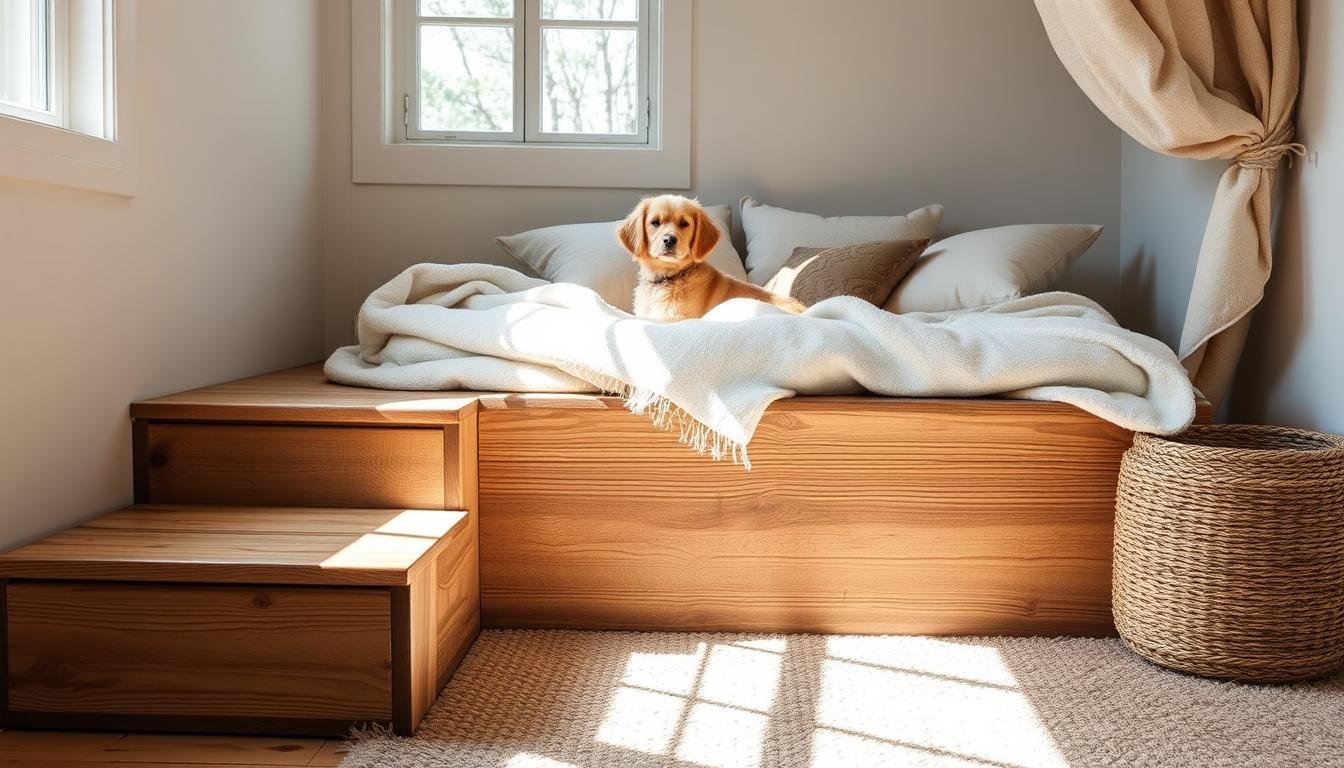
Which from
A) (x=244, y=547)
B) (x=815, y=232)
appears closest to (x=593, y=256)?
(x=815, y=232)

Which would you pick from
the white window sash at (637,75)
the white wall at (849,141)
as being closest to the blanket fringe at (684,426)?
the white wall at (849,141)

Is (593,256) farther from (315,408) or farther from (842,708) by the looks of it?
(842,708)

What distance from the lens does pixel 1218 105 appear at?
217cm

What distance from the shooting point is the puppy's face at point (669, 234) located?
240cm

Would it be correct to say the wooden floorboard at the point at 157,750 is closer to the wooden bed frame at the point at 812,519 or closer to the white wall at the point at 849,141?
the wooden bed frame at the point at 812,519

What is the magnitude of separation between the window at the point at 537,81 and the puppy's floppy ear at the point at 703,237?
0.67 m

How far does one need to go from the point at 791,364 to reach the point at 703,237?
66 cm

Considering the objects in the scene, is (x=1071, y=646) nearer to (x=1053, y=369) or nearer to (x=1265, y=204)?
(x=1053, y=369)

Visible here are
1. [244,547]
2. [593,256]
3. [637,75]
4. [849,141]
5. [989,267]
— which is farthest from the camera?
[637,75]

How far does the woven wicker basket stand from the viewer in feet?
5.53

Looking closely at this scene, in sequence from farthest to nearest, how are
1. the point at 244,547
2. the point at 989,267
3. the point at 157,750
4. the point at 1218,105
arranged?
1. the point at 989,267
2. the point at 1218,105
3. the point at 244,547
4. the point at 157,750

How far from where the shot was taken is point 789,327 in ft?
6.37

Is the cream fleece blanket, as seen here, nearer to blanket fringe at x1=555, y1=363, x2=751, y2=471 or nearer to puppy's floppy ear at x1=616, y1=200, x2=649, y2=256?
blanket fringe at x1=555, y1=363, x2=751, y2=471

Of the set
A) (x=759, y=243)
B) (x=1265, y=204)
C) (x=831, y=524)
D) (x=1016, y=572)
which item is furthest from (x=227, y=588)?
(x=1265, y=204)
